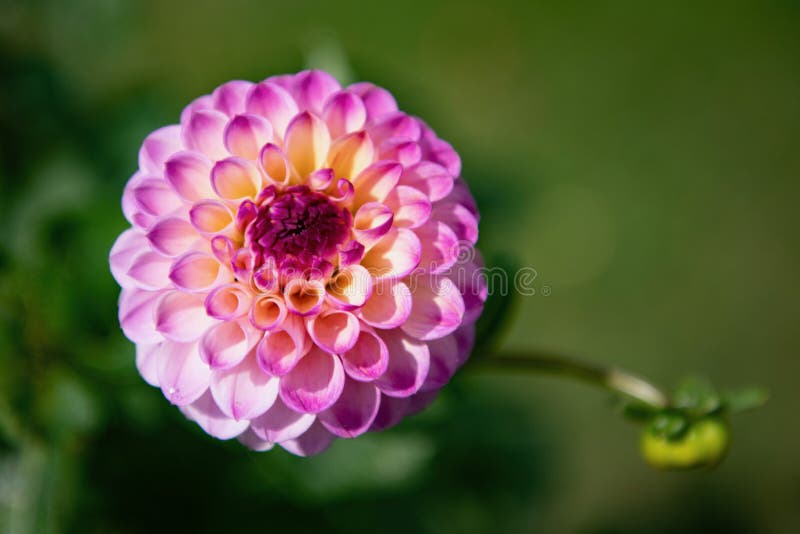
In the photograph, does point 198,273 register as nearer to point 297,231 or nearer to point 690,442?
point 297,231

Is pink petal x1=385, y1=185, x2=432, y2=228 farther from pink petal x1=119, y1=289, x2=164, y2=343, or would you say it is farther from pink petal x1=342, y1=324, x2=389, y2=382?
pink petal x1=119, y1=289, x2=164, y2=343

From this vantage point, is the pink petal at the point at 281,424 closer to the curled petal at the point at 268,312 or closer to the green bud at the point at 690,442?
the curled petal at the point at 268,312

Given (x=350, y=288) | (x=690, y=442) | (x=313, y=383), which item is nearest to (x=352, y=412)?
(x=313, y=383)

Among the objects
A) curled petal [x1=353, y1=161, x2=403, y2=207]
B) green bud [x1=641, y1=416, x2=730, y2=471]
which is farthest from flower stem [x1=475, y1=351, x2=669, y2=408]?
curled petal [x1=353, y1=161, x2=403, y2=207]

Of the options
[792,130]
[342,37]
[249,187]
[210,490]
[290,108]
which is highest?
[792,130]

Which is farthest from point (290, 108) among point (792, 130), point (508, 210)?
point (792, 130)

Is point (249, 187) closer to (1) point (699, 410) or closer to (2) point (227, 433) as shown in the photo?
(2) point (227, 433)
